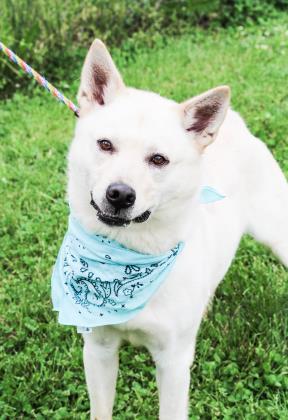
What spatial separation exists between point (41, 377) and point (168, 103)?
1.81 metres

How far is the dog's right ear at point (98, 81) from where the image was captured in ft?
9.09

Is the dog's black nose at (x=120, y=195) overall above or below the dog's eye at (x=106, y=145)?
below

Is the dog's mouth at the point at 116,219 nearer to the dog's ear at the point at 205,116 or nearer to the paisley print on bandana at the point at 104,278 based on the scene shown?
the paisley print on bandana at the point at 104,278

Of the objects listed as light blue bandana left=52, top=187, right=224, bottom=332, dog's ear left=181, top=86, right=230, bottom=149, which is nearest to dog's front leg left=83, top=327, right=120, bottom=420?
light blue bandana left=52, top=187, right=224, bottom=332

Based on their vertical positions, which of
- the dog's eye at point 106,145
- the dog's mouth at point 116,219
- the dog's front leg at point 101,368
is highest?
the dog's eye at point 106,145

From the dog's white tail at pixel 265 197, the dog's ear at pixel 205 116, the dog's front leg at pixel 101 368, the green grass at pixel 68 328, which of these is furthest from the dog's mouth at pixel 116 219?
the green grass at pixel 68 328

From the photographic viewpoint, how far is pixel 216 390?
359 centimetres

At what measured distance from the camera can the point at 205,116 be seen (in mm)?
2785

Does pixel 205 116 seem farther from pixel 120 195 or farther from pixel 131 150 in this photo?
pixel 120 195

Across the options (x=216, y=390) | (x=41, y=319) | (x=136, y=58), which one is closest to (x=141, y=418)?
(x=216, y=390)

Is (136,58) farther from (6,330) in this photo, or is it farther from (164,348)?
(164,348)

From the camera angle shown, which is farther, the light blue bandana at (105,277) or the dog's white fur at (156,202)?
the light blue bandana at (105,277)

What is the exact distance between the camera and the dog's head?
2486mm

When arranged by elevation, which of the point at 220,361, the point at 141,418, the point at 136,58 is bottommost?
the point at 141,418
